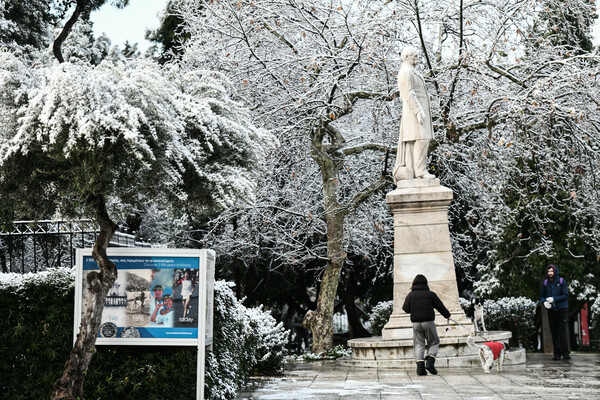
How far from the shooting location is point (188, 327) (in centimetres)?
877

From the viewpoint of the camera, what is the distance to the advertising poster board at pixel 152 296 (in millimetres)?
8758

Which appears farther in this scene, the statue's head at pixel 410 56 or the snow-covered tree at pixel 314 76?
the snow-covered tree at pixel 314 76

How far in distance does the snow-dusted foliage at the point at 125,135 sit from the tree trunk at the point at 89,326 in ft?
2.01

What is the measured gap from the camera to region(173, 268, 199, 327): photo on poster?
8.77 m

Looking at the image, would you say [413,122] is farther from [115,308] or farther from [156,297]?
[115,308]

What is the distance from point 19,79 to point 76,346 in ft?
8.99

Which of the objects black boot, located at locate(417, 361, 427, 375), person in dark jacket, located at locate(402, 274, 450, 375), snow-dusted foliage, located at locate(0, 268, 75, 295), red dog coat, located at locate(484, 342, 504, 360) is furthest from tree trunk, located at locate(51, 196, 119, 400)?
red dog coat, located at locate(484, 342, 504, 360)

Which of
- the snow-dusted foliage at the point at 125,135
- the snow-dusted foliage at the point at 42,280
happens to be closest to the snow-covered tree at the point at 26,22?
the snow-dusted foliage at the point at 42,280

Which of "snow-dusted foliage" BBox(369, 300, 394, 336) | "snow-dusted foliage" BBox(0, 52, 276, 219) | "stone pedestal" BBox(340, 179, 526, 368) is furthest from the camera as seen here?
"snow-dusted foliage" BBox(369, 300, 394, 336)

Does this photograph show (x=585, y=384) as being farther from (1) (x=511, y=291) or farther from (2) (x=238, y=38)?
(1) (x=511, y=291)

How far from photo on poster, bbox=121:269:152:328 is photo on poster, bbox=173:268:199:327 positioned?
1.01 feet

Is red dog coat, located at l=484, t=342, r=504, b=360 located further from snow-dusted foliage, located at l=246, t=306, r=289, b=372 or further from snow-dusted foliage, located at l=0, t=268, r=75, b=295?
snow-dusted foliage, located at l=0, t=268, r=75, b=295

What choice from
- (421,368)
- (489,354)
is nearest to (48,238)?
(421,368)

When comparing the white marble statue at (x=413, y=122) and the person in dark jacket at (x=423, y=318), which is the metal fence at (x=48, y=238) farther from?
the white marble statue at (x=413, y=122)
